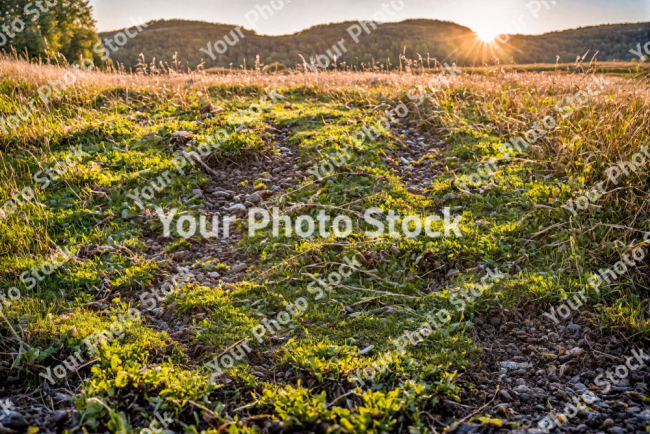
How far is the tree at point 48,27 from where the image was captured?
26.8 m

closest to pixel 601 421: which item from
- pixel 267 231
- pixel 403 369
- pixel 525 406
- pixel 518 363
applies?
pixel 525 406

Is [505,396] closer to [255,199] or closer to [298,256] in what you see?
[298,256]

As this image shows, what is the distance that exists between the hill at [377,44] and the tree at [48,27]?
950cm

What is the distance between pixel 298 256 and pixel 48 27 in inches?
1309

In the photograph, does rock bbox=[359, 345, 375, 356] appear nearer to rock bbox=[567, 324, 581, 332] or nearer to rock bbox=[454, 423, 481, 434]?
rock bbox=[454, 423, 481, 434]

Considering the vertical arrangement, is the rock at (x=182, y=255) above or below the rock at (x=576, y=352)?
above

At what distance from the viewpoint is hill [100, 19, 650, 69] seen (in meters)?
46.5

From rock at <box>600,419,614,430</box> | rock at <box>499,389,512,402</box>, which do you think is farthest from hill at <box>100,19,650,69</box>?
rock at <box>600,419,614,430</box>

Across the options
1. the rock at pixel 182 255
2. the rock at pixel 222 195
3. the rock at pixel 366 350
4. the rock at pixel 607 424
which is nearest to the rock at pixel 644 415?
the rock at pixel 607 424

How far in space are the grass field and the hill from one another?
36.2 m

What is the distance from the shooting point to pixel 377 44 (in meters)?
52.4

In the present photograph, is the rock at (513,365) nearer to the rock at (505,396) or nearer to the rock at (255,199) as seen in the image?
the rock at (505,396)

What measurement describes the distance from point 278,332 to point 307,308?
0.50 m

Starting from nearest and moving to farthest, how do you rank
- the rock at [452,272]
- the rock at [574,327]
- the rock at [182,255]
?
1. the rock at [574,327]
2. the rock at [452,272]
3. the rock at [182,255]
